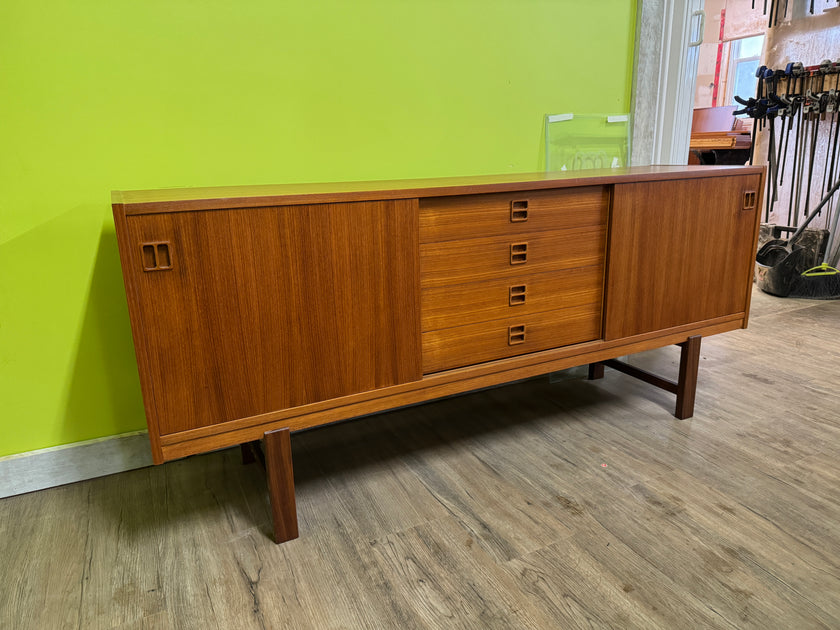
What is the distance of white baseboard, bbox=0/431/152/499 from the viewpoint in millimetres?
1636

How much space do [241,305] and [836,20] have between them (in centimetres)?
429

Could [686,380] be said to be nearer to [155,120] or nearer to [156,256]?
[156,256]

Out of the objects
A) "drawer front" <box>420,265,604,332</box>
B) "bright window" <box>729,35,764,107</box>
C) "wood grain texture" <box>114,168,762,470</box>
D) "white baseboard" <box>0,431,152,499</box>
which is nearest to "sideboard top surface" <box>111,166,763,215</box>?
"wood grain texture" <box>114,168,762,470</box>

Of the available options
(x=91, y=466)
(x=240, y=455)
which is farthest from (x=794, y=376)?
(x=91, y=466)

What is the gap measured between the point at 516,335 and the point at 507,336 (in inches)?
1.1

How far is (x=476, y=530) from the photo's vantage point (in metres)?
1.45

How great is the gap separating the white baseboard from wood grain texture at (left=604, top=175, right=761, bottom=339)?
1.50 metres

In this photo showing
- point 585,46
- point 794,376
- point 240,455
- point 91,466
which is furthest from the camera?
point 794,376

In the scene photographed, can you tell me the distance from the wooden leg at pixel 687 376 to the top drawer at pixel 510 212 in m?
0.62

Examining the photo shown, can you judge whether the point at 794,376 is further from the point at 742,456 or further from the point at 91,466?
the point at 91,466

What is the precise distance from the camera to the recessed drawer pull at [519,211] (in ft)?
5.08

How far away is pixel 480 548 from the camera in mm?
1385

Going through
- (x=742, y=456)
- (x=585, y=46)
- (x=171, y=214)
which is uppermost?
(x=585, y=46)

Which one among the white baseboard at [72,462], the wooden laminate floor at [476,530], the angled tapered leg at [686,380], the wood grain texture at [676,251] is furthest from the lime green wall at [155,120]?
the angled tapered leg at [686,380]
